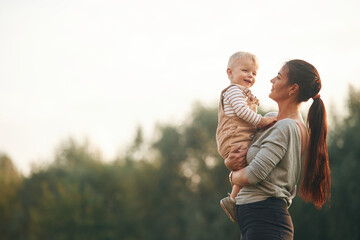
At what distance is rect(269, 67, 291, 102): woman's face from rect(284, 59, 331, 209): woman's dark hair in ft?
0.11

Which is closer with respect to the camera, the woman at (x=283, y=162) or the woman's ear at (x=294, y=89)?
the woman at (x=283, y=162)

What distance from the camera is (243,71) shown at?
347cm

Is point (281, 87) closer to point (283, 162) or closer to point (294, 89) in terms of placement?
point (294, 89)

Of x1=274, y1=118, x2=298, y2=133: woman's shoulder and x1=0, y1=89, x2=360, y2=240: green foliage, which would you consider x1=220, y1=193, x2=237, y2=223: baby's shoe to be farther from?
x1=0, y1=89, x2=360, y2=240: green foliage

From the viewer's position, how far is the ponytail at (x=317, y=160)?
3125 millimetres

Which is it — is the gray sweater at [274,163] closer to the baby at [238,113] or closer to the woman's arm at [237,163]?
the woman's arm at [237,163]

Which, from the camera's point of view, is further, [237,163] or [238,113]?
[238,113]

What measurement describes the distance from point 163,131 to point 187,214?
16.7 feet

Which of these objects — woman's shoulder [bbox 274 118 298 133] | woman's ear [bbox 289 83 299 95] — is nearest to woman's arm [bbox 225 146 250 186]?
woman's shoulder [bbox 274 118 298 133]

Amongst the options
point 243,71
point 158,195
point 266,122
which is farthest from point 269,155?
point 158,195

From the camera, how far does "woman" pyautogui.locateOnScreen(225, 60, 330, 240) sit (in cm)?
287

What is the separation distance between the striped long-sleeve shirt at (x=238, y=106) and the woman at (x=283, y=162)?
0.40ft

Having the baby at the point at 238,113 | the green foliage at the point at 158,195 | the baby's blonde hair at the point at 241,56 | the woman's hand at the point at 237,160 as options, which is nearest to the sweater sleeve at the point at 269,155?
the woman's hand at the point at 237,160

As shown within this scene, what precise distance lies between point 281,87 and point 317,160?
0.58 m
